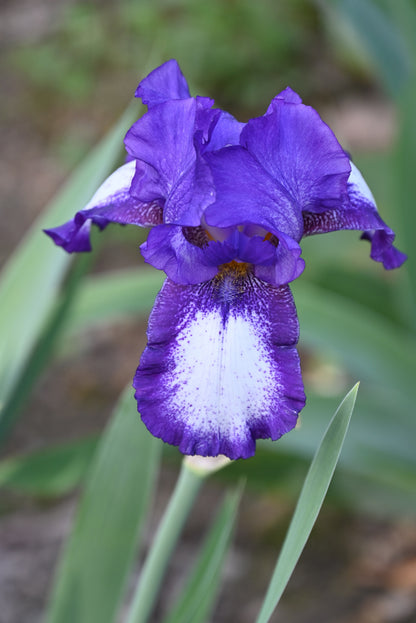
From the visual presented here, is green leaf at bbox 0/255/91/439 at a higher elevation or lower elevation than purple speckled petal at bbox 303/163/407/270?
lower

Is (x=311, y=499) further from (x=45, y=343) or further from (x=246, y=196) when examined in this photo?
(x=45, y=343)

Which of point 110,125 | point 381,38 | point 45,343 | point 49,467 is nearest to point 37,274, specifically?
point 45,343

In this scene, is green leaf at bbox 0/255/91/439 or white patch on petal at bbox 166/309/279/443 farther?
green leaf at bbox 0/255/91/439

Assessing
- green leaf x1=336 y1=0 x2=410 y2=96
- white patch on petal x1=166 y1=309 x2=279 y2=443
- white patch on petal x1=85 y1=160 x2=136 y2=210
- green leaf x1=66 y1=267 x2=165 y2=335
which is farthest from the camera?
green leaf x1=336 y1=0 x2=410 y2=96

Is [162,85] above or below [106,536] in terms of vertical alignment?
above

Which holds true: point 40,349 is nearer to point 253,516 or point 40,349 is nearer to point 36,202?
point 253,516

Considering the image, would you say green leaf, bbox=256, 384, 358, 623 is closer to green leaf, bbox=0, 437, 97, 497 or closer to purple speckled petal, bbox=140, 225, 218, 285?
purple speckled petal, bbox=140, 225, 218, 285

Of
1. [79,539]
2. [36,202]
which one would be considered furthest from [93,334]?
[79,539]

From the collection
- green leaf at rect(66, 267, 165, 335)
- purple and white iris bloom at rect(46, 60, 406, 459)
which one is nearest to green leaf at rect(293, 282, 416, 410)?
green leaf at rect(66, 267, 165, 335)
